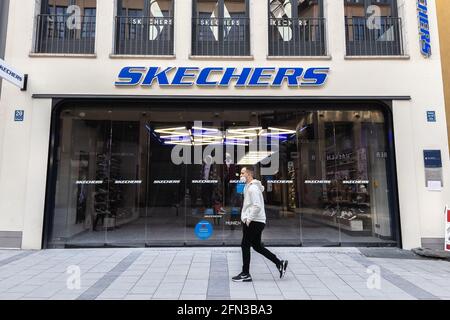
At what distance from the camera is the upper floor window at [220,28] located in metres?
9.56

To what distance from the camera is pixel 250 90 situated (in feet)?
30.3

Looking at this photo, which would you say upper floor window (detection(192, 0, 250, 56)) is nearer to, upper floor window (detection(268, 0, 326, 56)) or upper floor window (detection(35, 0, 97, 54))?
upper floor window (detection(268, 0, 326, 56))

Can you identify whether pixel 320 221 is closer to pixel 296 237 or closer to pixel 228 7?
pixel 296 237

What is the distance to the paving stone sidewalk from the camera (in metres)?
5.39

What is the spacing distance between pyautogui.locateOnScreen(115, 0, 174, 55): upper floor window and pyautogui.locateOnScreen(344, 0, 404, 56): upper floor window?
16.4 feet

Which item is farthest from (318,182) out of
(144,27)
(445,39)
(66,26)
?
(66,26)

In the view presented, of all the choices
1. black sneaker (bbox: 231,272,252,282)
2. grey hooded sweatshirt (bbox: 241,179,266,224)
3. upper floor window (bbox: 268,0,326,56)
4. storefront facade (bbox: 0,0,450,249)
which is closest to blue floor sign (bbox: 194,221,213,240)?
storefront facade (bbox: 0,0,450,249)

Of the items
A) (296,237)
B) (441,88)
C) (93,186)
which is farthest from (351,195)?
(93,186)

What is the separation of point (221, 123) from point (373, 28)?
500 centimetres

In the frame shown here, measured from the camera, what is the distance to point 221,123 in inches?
384

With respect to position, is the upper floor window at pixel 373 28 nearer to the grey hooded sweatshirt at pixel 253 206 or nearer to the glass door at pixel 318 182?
the glass door at pixel 318 182

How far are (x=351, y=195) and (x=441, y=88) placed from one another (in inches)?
143

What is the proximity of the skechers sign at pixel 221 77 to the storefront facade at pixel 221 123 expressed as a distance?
0.04 m

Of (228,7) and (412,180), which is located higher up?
(228,7)
